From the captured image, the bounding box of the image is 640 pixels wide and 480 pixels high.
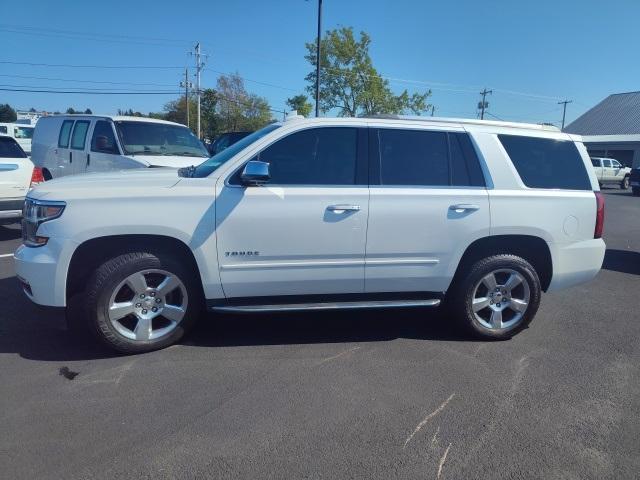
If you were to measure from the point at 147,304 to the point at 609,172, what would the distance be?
32.8 m

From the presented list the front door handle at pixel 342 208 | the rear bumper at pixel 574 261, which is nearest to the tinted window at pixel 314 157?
the front door handle at pixel 342 208

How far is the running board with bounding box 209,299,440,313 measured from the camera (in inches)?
158

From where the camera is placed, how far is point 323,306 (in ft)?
13.8

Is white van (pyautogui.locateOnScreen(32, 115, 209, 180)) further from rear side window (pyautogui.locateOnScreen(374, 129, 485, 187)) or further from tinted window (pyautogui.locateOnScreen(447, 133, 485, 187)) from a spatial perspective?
tinted window (pyautogui.locateOnScreen(447, 133, 485, 187))

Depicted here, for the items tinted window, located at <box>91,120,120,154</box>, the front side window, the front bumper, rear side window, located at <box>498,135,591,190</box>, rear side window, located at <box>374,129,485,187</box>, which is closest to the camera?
the front bumper

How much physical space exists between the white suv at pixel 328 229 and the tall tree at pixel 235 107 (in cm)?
4973

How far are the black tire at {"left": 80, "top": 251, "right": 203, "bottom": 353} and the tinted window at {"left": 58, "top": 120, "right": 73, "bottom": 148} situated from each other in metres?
7.43

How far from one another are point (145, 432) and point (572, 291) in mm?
5347

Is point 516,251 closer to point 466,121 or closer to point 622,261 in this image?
point 466,121

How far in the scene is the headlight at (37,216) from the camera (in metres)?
3.75

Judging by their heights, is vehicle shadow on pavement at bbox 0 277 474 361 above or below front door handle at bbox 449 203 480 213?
below

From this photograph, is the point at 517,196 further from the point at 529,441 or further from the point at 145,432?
the point at 145,432

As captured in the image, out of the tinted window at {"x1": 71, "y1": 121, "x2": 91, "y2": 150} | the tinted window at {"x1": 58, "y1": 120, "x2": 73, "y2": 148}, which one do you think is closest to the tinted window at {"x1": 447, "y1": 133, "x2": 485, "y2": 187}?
the tinted window at {"x1": 71, "y1": 121, "x2": 91, "y2": 150}

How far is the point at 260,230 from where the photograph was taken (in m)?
3.96
